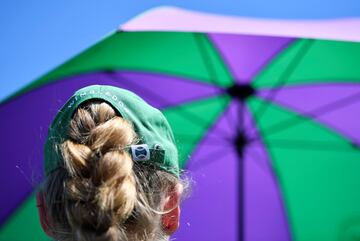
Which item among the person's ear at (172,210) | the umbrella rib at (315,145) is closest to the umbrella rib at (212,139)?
the umbrella rib at (315,145)

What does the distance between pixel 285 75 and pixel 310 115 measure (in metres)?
0.31

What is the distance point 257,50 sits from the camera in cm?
184

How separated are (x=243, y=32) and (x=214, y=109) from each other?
0.77 metres

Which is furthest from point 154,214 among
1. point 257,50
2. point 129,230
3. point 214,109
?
point 214,109

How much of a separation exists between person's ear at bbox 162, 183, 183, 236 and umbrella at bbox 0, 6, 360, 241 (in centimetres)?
101

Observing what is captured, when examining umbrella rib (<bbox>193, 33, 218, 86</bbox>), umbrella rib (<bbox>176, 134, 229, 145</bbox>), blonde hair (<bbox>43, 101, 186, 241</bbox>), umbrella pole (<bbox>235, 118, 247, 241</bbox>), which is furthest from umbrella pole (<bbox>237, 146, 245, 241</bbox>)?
blonde hair (<bbox>43, 101, 186, 241</bbox>)

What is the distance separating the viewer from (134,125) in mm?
667

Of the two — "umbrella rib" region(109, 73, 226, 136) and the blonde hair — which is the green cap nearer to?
the blonde hair

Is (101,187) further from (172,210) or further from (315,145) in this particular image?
(315,145)

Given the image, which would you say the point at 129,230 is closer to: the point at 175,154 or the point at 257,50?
the point at 175,154

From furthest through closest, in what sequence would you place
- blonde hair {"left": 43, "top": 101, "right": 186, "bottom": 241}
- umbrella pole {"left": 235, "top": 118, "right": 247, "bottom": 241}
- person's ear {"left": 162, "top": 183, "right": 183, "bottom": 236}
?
umbrella pole {"left": 235, "top": 118, "right": 247, "bottom": 241} → person's ear {"left": 162, "top": 183, "right": 183, "bottom": 236} → blonde hair {"left": 43, "top": 101, "right": 186, "bottom": 241}

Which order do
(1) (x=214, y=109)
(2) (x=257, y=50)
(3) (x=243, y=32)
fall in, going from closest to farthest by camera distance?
(3) (x=243, y=32) < (2) (x=257, y=50) < (1) (x=214, y=109)

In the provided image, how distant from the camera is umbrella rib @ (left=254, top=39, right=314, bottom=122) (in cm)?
186

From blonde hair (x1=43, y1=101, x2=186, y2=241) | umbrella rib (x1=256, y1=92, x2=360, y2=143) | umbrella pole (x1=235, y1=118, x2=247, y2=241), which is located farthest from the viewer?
umbrella pole (x1=235, y1=118, x2=247, y2=241)
